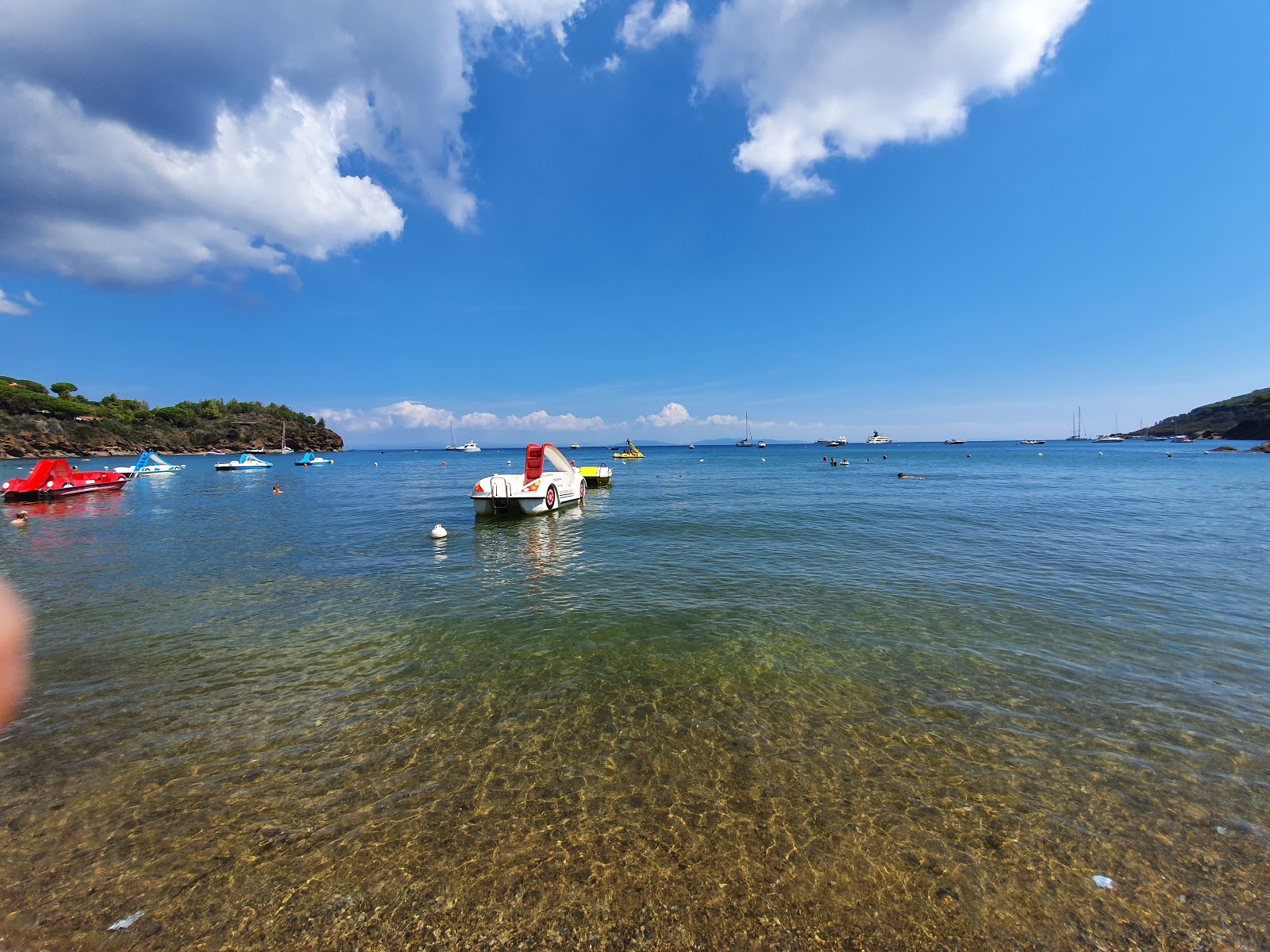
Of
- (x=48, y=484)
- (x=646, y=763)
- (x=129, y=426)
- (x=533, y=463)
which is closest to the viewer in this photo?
(x=646, y=763)

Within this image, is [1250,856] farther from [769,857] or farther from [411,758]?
[411,758]

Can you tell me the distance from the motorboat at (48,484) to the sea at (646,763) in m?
30.0

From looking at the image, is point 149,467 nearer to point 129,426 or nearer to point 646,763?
point 646,763

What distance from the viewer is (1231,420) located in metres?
161

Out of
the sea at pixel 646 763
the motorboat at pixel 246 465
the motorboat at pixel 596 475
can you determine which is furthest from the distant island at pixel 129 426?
the sea at pixel 646 763

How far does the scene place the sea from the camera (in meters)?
3.76

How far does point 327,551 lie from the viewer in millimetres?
18297

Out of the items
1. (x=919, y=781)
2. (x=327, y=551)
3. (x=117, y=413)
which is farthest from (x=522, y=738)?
Answer: (x=117, y=413)

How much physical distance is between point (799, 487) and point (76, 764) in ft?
143

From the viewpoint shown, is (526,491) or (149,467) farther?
(149,467)

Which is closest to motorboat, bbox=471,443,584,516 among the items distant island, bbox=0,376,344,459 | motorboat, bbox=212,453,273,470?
motorboat, bbox=212,453,273,470

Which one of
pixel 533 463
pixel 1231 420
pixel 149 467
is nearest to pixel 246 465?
pixel 149 467

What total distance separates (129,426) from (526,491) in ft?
554

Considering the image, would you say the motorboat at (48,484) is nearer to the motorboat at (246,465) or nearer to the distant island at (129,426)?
the motorboat at (246,465)
